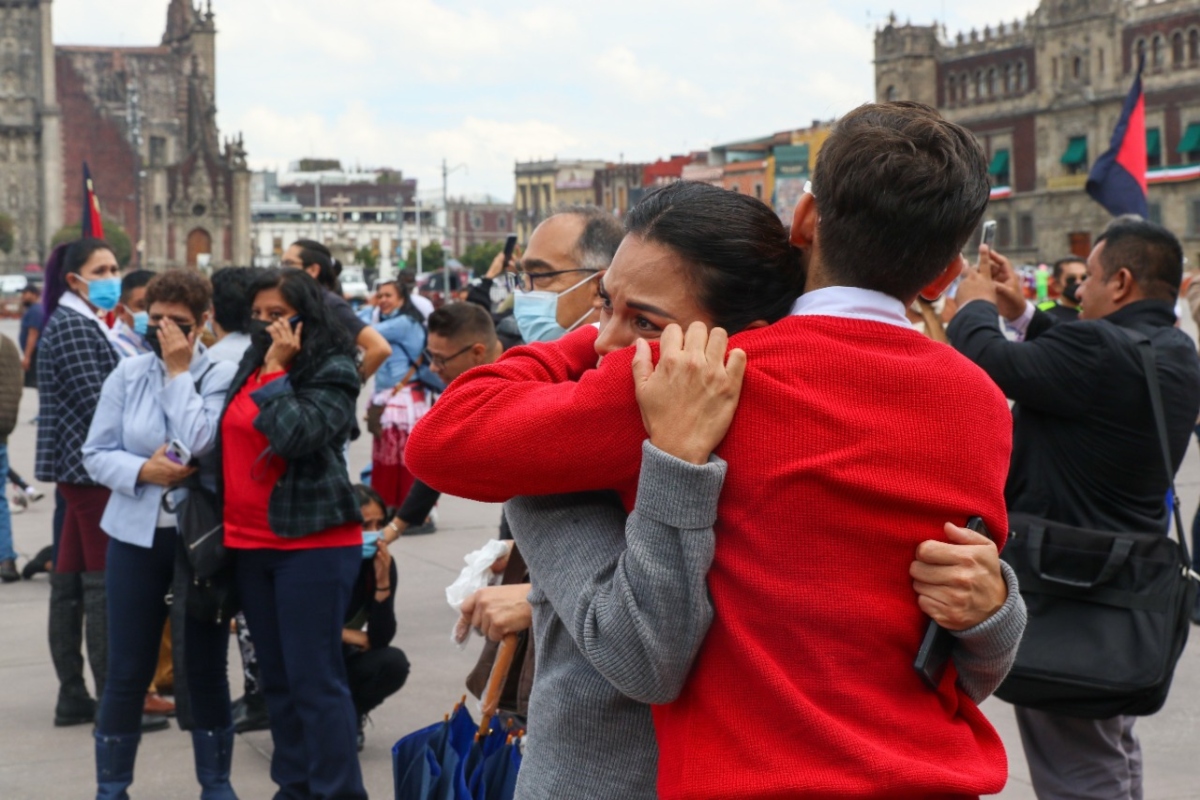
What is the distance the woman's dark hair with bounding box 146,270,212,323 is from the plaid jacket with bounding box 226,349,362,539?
549mm

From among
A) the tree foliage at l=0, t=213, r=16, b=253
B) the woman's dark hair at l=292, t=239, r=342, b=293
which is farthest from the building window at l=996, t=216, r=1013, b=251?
the woman's dark hair at l=292, t=239, r=342, b=293

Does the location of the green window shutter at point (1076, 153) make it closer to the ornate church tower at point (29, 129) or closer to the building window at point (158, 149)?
the building window at point (158, 149)

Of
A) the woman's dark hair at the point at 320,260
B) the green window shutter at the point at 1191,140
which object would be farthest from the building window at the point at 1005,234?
the woman's dark hair at the point at 320,260

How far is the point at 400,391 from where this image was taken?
9.80 m

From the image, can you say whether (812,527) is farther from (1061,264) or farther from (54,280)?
(1061,264)

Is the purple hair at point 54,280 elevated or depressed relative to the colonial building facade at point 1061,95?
depressed

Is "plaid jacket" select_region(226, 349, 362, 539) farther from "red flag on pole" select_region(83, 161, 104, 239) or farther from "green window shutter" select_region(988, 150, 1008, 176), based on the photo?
"green window shutter" select_region(988, 150, 1008, 176)

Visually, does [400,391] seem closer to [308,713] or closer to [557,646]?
[308,713]

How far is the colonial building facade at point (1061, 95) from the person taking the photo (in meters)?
68.1

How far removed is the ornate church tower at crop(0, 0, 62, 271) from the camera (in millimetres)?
81375

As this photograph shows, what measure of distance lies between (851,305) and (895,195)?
6.0 inches

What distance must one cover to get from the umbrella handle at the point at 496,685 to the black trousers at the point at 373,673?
9.92 feet

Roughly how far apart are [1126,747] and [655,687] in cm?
269

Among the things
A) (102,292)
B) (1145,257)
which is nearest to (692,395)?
(1145,257)
